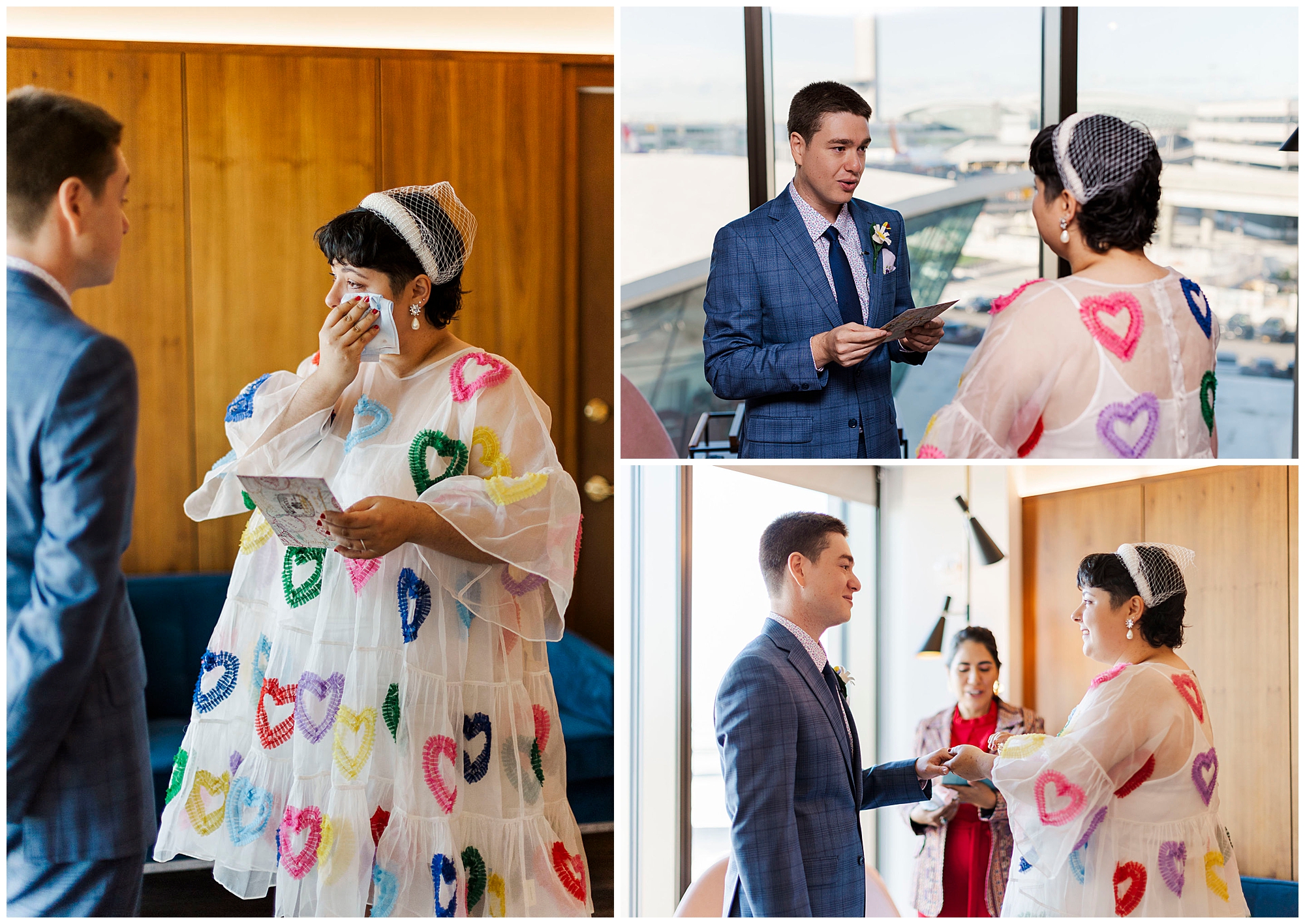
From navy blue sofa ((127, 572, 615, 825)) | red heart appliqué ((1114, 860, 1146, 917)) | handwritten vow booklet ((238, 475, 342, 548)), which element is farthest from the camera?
navy blue sofa ((127, 572, 615, 825))

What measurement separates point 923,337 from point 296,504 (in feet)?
3.71

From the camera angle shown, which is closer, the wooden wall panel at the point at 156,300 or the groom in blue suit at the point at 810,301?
the groom in blue suit at the point at 810,301

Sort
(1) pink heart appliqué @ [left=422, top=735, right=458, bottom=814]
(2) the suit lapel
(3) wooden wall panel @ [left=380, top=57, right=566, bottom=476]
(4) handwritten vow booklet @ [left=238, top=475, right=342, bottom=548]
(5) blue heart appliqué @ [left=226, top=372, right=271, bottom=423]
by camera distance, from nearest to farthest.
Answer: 1. (4) handwritten vow booklet @ [left=238, top=475, right=342, bottom=548]
2. (1) pink heart appliqué @ [left=422, top=735, right=458, bottom=814]
3. (5) blue heart appliqué @ [left=226, top=372, right=271, bottom=423]
4. (2) the suit lapel
5. (3) wooden wall panel @ [left=380, top=57, right=566, bottom=476]

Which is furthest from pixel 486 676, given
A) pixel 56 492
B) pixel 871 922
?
pixel 871 922

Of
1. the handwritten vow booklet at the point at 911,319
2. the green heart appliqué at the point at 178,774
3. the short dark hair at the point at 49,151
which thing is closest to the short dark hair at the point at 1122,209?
the handwritten vow booklet at the point at 911,319

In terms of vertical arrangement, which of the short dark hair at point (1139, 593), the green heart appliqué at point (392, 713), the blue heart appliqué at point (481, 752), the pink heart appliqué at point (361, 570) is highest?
the pink heart appliqué at point (361, 570)

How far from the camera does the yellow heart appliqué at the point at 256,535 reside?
4.96 ft

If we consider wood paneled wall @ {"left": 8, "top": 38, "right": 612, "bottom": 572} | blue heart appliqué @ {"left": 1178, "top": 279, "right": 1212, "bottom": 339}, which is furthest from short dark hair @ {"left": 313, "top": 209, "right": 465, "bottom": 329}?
blue heart appliqué @ {"left": 1178, "top": 279, "right": 1212, "bottom": 339}

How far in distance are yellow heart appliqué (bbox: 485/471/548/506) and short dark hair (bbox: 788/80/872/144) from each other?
89 centimetres

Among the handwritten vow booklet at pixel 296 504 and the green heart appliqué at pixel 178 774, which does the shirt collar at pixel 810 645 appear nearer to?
the handwritten vow booklet at pixel 296 504

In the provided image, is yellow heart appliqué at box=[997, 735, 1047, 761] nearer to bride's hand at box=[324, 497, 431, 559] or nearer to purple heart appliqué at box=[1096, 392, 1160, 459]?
purple heart appliqué at box=[1096, 392, 1160, 459]

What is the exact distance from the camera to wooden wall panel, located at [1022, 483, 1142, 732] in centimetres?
167

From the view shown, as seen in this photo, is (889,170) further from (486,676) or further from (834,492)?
(486,676)

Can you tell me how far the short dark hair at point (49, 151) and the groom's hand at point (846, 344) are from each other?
1.15 meters
